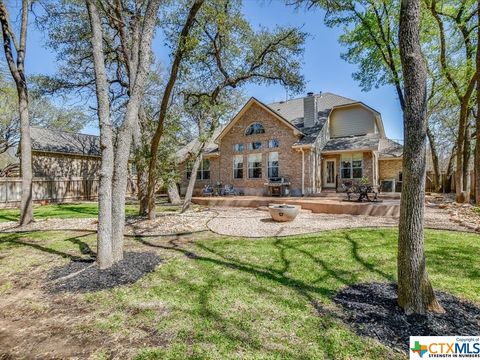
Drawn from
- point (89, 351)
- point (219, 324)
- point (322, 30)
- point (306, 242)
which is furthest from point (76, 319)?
point (322, 30)

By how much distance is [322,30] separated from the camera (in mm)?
13641

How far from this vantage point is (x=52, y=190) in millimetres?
18969

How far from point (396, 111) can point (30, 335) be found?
22174mm

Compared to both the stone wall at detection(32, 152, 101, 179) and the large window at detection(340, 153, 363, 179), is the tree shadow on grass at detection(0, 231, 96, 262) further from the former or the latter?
the large window at detection(340, 153, 363, 179)

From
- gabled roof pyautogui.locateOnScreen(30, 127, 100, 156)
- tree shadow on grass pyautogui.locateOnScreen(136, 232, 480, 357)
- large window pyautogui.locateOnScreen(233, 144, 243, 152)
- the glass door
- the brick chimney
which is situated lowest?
tree shadow on grass pyautogui.locateOnScreen(136, 232, 480, 357)

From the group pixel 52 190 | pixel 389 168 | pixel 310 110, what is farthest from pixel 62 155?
pixel 389 168

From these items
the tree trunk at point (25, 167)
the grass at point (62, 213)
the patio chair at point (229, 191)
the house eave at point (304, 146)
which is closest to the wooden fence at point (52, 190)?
the grass at point (62, 213)

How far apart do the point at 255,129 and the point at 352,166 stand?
6.93 metres

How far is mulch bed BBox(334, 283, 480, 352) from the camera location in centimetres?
270

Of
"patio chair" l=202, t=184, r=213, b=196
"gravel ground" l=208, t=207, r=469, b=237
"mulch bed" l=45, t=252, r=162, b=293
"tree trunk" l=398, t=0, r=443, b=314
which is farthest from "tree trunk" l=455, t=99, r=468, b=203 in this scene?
"mulch bed" l=45, t=252, r=162, b=293

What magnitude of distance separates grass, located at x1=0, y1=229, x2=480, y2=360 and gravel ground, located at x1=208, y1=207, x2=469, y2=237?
0.84 m

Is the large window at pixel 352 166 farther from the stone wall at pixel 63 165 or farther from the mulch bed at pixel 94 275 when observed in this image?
the stone wall at pixel 63 165

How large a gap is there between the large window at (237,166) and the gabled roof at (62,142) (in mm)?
12596

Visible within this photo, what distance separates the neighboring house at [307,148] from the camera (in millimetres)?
16172
